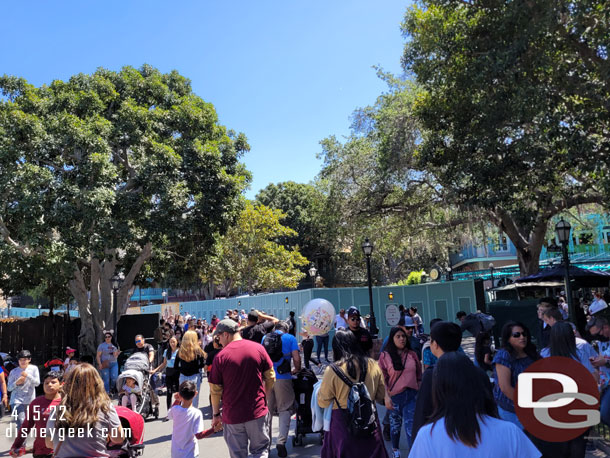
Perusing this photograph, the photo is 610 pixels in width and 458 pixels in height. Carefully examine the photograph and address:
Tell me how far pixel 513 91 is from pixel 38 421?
11.5 meters

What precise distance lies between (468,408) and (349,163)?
771 inches

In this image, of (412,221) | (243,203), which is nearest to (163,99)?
(243,203)

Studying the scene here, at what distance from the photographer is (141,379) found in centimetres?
948

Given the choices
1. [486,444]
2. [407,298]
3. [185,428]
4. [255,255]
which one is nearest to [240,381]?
[185,428]

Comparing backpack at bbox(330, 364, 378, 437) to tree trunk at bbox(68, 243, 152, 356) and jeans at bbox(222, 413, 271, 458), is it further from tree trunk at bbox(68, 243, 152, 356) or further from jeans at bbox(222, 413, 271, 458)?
tree trunk at bbox(68, 243, 152, 356)

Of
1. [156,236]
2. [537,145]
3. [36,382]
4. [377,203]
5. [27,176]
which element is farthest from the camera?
[377,203]

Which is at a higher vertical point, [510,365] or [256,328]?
[256,328]

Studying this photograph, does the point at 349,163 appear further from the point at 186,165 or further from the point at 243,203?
the point at 186,165

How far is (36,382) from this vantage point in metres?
8.44

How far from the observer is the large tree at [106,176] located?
57.6ft

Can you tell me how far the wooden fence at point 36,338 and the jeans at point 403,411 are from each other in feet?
59.6

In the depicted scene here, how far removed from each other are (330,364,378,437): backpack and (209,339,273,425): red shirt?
4.32ft

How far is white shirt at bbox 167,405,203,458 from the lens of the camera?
206 inches

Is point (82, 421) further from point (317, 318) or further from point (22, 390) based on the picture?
point (317, 318)
